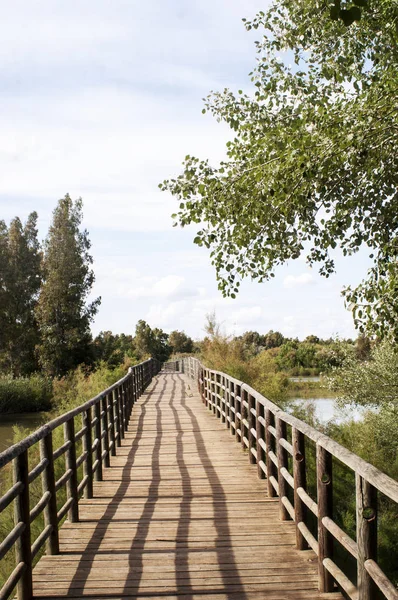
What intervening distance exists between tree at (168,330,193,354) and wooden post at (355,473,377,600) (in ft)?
295

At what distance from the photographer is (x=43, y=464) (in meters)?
5.16

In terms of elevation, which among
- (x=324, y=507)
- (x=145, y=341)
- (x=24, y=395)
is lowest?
(x=24, y=395)

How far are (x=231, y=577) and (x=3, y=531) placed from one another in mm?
8895

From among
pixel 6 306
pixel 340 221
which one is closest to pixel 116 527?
pixel 340 221

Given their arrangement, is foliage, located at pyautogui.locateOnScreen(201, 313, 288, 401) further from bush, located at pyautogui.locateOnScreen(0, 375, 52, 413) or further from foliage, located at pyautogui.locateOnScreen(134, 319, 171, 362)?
foliage, located at pyautogui.locateOnScreen(134, 319, 171, 362)

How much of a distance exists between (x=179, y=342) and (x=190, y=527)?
89.0 metres

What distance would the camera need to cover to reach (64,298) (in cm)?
4872

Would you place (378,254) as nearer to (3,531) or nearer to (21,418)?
(3,531)

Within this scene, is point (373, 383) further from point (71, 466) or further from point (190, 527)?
point (71, 466)

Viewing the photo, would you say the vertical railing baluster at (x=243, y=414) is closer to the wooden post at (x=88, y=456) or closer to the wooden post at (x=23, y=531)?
the wooden post at (x=88, y=456)

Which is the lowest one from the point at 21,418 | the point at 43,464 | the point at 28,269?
the point at 21,418

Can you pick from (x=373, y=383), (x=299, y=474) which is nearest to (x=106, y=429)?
(x=299, y=474)

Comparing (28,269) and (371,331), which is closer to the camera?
(371,331)

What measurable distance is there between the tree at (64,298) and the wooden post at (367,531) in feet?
147
